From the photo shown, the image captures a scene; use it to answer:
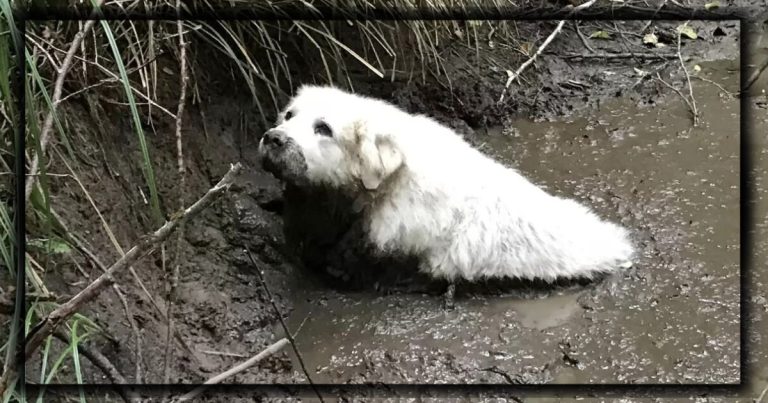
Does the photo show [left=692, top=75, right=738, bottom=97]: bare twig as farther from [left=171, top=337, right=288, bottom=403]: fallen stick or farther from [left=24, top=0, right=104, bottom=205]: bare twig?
[left=24, top=0, right=104, bottom=205]: bare twig

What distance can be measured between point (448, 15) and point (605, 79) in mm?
284

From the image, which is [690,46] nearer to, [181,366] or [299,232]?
[299,232]

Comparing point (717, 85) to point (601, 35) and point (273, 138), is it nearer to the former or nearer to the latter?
point (601, 35)

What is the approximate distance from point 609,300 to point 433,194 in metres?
0.39

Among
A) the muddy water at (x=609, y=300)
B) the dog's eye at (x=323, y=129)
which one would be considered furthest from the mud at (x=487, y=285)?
the dog's eye at (x=323, y=129)

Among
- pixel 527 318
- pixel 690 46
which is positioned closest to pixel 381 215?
pixel 527 318

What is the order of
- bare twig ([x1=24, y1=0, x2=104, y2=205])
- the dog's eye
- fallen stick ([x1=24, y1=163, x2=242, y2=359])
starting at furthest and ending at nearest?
the dog's eye → bare twig ([x1=24, y1=0, x2=104, y2=205]) → fallen stick ([x1=24, y1=163, x2=242, y2=359])

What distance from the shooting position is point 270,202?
4.23 ft

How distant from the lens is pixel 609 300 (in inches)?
46.8

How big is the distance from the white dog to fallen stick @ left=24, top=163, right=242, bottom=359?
0.18m

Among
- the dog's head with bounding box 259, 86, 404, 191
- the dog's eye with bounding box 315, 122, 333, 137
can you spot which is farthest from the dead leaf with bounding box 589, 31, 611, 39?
the dog's eye with bounding box 315, 122, 333, 137

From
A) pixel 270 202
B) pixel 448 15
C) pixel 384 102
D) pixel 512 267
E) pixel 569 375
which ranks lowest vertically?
pixel 569 375

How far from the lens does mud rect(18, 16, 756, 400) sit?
114cm

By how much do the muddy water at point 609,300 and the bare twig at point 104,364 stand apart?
0.26 m
